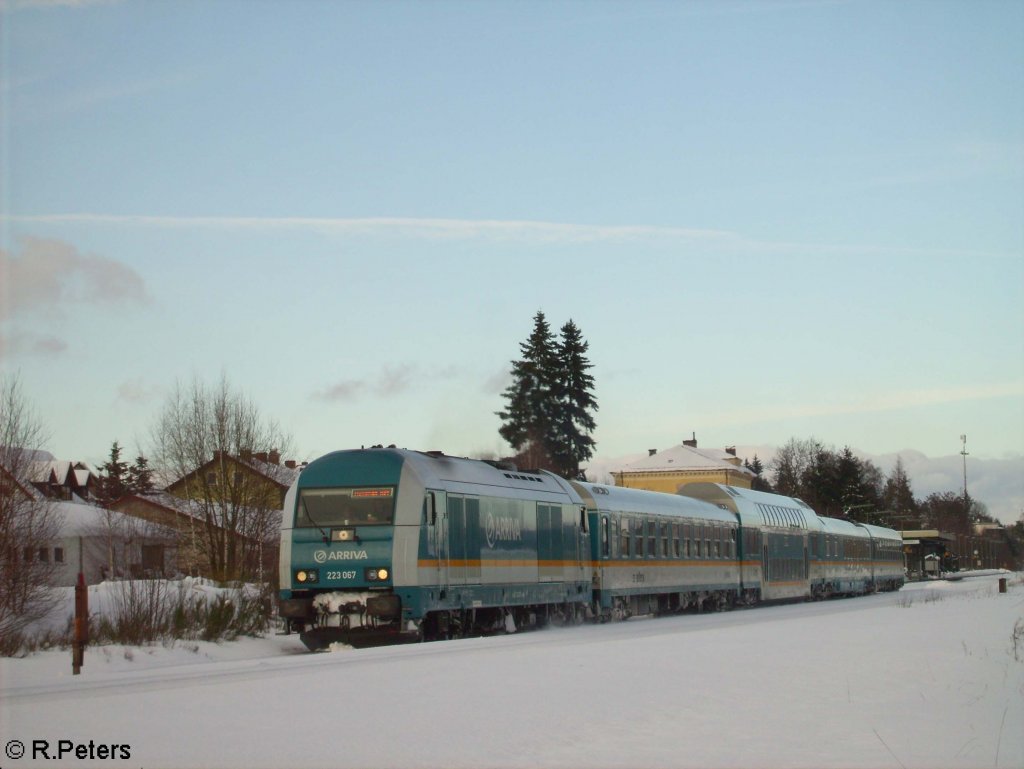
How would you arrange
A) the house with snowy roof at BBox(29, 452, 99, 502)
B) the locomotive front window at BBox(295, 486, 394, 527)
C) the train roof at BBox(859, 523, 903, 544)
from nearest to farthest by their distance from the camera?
the locomotive front window at BBox(295, 486, 394, 527) < the train roof at BBox(859, 523, 903, 544) < the house with snowy roof at BBox(29, 452, 99, 502)

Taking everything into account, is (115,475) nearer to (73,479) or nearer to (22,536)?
(73,479)

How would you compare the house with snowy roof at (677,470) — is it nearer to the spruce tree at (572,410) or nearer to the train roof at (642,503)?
the spruce tree at (572,410)

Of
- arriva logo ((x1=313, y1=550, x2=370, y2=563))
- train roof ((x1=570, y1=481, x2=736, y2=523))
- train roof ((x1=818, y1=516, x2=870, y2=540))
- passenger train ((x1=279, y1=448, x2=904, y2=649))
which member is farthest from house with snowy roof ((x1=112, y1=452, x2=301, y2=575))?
arriva logo ((x1=313, y1=550, x2=370, y2=563))

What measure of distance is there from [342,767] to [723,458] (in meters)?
127

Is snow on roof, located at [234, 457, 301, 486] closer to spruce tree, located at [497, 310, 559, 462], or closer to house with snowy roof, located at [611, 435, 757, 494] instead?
spruce tree, located at [497, 310, 559, 462]

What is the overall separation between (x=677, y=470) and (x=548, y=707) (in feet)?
385

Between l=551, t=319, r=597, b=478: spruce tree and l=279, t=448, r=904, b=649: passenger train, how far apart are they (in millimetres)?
50759

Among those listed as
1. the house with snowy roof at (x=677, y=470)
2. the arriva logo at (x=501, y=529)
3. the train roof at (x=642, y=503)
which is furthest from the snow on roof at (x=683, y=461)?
the arriva logo at (x=501, y=529)

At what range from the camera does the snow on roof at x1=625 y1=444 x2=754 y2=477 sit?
127875 millimetres

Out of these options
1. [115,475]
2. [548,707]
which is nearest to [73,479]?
[115,475]

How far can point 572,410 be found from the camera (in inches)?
3612

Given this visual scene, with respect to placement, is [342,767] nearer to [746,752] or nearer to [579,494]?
[746,752]

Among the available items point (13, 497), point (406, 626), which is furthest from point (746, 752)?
point (13, 497)

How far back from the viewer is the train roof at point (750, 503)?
42881 millimetres
